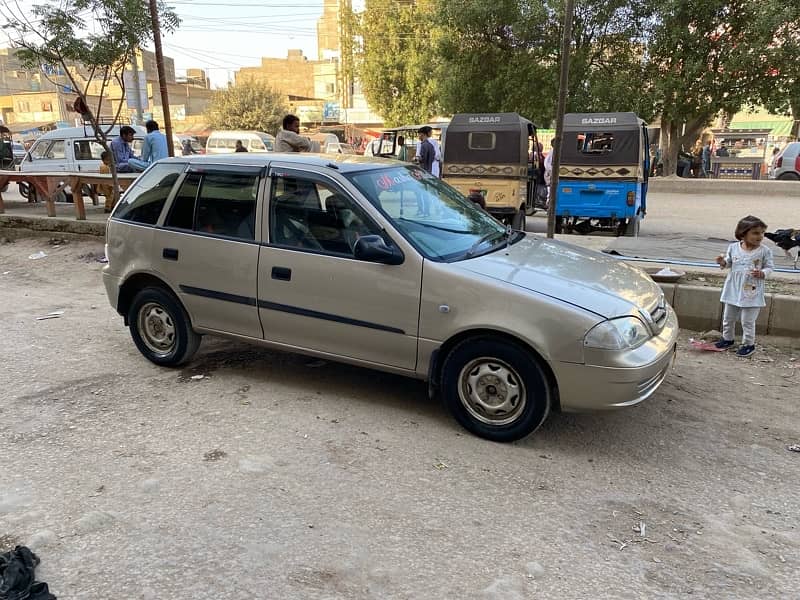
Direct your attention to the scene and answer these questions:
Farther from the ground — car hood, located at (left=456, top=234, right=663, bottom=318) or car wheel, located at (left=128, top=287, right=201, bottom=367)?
car hood, located at (left=456, top=234, right=663, bottom=318)

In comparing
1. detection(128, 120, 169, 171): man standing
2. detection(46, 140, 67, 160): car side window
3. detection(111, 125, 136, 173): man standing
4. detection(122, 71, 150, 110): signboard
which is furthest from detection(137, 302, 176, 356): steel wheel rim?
detection(122, 71, 150, 110): signboard

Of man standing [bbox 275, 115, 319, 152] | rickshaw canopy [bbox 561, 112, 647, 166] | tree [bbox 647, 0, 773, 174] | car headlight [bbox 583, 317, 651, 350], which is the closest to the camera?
car headlight [bbox 583, 317, 651, 350]

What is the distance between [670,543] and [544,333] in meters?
1.22

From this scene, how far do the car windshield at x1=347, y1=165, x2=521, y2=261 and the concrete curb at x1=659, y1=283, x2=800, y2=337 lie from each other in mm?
2400

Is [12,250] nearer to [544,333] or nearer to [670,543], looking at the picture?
[544,333]

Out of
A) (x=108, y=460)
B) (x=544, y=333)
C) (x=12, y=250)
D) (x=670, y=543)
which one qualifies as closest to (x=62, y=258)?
(x=12, y=250)

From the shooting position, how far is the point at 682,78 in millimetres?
19984

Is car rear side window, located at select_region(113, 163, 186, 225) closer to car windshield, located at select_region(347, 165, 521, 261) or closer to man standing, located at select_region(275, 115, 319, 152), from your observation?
car windshield, located at select_region(347, 165, 521, 261)

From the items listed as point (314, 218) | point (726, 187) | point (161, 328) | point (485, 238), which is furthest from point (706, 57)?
point (161, 328)

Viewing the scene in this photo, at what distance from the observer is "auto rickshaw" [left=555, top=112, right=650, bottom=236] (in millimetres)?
11656

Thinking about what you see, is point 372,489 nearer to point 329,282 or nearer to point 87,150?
point 329,282

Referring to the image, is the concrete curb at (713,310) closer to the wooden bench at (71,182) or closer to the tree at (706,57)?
the wooden bench at (71,182)

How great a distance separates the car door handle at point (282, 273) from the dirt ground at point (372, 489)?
0.89 metres

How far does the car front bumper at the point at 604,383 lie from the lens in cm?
344
